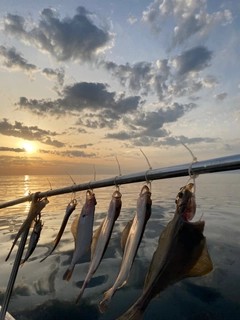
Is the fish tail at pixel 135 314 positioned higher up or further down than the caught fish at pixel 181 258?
further down

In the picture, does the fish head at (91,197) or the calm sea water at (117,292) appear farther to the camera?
the calm sea water at (117,292)

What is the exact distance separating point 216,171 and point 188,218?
52 centimetres

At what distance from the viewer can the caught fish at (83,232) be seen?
324 cm

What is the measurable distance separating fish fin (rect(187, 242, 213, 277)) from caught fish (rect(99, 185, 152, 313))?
0.59 meters

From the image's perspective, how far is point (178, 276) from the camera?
1995 millimetres

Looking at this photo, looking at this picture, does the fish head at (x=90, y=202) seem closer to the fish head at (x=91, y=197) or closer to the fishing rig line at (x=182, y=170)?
the fish head at (x=91, y=197)

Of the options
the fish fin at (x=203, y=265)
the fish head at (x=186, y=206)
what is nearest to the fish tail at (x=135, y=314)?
the fish fin at (x=203, y=265)

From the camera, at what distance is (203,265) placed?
1981mm

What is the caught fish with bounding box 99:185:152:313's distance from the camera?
2289mm

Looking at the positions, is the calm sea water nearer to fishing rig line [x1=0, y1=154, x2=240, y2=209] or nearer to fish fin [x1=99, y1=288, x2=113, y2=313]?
fish fin [x1=99, y1=288, x2=113, y2=313]

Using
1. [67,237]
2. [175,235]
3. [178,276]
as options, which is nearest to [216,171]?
[175,235]

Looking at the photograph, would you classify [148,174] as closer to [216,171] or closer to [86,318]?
[216,171]

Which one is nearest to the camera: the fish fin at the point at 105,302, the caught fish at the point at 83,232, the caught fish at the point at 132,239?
the fish fin at the point at 105,302

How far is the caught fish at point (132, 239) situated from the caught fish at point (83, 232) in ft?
2.94
